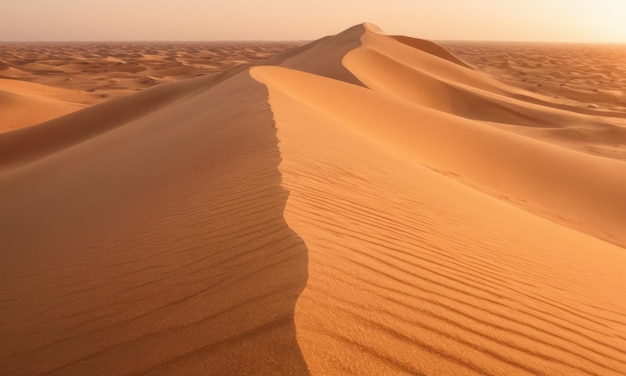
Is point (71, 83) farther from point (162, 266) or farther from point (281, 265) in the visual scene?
point (281, 265)

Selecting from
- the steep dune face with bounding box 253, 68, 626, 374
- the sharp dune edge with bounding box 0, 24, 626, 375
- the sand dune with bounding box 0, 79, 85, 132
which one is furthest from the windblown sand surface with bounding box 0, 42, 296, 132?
the steep dune face with bounding box 253, 68, 626, 374

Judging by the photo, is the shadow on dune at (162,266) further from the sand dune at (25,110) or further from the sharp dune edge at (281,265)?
the sand dune at (25,110)

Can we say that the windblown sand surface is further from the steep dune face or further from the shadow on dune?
the steep dune face

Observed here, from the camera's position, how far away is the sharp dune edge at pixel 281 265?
171 centimetres

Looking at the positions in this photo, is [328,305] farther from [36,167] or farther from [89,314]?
[36,167]

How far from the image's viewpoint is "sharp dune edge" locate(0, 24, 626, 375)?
1706 millimetres

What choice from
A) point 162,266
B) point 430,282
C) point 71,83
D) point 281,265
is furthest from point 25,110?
point 430,282

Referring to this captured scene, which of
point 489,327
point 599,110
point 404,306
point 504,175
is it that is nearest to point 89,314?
point 404,306

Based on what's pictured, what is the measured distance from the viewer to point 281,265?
6.84 feet

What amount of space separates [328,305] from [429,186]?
11.5ft

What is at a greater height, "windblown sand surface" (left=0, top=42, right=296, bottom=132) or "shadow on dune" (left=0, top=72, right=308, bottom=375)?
"shadow on dune" (left=0, top=72, right=308, bottom=375)

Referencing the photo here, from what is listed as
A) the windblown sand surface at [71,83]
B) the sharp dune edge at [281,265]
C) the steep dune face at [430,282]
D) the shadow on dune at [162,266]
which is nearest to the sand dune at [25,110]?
the windblown sand surface at [71,83]

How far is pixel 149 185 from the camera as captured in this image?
422 centimetres

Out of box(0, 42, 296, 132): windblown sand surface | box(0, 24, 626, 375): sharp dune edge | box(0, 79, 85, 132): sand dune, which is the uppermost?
box(0, 24, 626, 375): sharp dune edge
